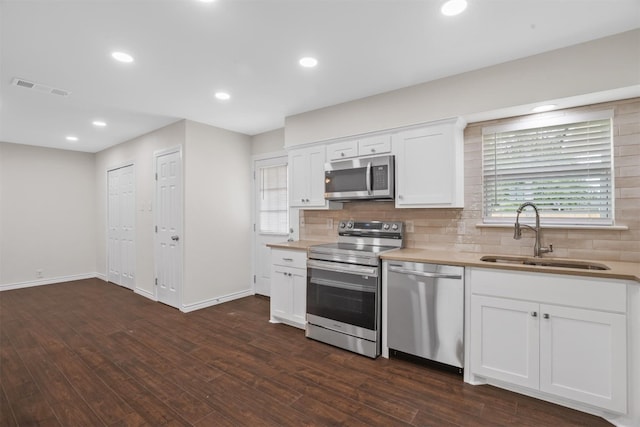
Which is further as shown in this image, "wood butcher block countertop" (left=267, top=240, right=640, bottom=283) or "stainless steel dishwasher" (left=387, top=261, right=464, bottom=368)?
"stainless steel dishwasher" (left=387, top=261, right=464, bottom=368)

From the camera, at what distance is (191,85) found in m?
3.07

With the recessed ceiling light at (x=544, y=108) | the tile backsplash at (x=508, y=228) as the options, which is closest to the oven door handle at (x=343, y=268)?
the tile backsplash at (x=508, y=228)

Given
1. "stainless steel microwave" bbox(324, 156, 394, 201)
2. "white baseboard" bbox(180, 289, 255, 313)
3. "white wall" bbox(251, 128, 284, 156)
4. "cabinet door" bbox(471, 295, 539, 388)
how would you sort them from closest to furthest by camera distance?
"cabinet door" bbox(471, 295, 539, 388)
"stainless steel microwave" bbox(324, 156, 394, 201)
"white baseboard" bbox(180, 289, 255, 313)
"white wall" bbox(251, 128, 284, 156)

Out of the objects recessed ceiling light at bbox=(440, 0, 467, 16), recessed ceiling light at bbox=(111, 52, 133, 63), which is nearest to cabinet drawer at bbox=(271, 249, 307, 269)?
recessed ceiling light at bbox=(111, 52, 133, 63)

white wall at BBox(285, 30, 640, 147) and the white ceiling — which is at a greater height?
the white ceiling

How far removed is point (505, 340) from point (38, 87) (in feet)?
15.9

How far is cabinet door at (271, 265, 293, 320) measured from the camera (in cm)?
349

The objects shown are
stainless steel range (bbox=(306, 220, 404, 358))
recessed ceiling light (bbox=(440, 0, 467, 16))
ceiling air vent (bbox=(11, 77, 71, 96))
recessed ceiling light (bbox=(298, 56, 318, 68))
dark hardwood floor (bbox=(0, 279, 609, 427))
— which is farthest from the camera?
ceiling air vent (bbox=(11, 77, 71, 96))

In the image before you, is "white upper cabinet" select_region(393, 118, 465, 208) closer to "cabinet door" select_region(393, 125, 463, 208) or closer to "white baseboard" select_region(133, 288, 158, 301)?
"cabinet door" select_region(393, 125, 463, 208)

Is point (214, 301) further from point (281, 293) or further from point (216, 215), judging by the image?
point (281, 293)

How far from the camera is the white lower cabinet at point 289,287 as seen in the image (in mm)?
3365

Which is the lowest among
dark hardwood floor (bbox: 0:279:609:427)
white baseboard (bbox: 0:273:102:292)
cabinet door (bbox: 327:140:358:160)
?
dark hardwood floor (bbox: 0:279:609:427)

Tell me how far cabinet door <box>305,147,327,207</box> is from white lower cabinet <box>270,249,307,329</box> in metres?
0.66

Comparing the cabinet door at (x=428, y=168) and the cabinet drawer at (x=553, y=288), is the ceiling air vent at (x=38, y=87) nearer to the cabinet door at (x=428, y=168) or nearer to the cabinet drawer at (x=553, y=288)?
the cabinet door at (x=428, y=168)
